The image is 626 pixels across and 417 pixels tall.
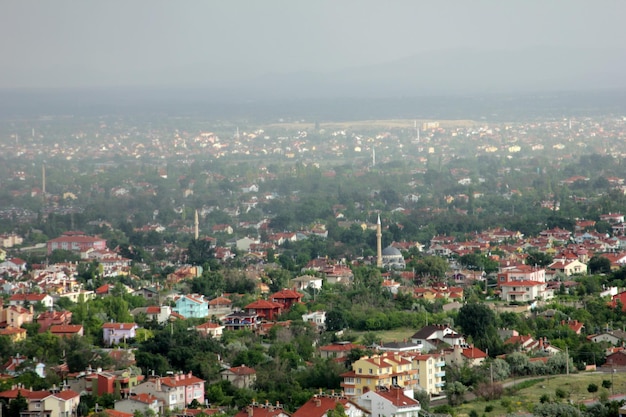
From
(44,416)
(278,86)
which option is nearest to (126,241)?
(44,416)

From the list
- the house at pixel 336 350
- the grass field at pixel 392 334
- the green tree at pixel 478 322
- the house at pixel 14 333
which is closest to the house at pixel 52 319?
the house at pixel 14 333

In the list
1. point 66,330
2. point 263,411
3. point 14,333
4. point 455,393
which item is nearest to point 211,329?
point 66,330

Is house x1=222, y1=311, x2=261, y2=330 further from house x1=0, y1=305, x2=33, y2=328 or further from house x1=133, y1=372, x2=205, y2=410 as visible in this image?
house x1=133, y1=372, x2=205, y2=410

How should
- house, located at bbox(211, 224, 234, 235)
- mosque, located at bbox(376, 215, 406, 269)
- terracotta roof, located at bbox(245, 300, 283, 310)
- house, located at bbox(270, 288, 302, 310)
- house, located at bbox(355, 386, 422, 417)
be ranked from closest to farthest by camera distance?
1. house, located at bbox(355, 386, 422, 417)
2. terracotta roof, located at bbox(245, 300, 283, 310)
3. house, located at bbox(270, 288, 302, 310)
4. mosque, located at bbox(376, 215, 406, 269)
5. house, located at bbox(211, 224, 234, 235)

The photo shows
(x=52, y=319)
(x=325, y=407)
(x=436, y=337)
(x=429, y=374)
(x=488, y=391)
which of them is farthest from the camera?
(x=52, y=319)

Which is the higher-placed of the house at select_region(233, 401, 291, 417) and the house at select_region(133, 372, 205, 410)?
the house at select_region(233, 401, 291, 417)

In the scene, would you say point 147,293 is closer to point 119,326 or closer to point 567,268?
point 119,326

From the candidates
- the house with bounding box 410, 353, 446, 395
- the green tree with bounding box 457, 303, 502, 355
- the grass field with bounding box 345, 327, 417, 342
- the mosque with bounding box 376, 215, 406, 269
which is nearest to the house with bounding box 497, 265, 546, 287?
the mosque with bounding box 376, 215, 406, 269
